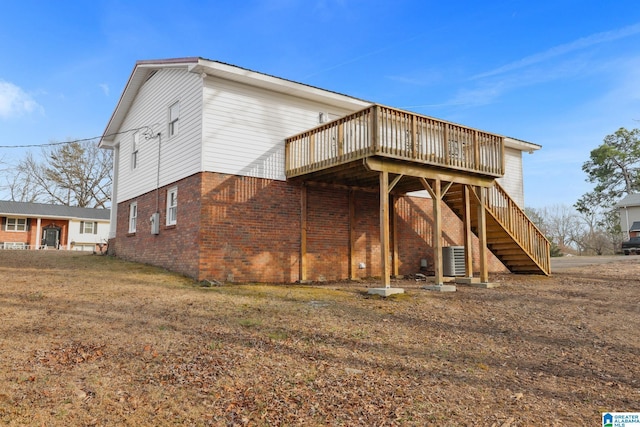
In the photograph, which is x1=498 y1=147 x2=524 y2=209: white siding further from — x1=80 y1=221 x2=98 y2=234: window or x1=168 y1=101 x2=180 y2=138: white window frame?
x1=80 y1=221 x2=98 y2=234: window

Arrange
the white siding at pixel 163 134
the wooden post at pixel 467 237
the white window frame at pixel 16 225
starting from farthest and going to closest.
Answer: the white window frame at pixel 16 225 → the wooden post at pixel 467 237 → the white siding at pixel 163 134

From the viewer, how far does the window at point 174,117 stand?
12.9m

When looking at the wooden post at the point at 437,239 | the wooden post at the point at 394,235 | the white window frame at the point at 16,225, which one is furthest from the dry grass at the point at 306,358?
the white window frame at the point at 16,225

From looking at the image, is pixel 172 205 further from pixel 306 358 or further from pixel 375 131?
pixel 306 358

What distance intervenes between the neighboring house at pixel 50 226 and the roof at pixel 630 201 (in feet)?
142

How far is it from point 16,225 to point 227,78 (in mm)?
30665

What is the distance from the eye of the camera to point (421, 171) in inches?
421

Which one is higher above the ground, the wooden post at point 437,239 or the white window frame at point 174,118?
the white window frame at point 174,118

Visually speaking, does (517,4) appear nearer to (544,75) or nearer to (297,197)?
(544,75)

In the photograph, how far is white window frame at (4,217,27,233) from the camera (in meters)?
33.2

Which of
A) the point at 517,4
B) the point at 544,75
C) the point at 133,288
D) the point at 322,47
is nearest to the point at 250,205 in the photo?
the point at 133,288

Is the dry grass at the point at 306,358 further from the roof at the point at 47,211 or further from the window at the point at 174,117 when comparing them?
the roof at the point at 47,211

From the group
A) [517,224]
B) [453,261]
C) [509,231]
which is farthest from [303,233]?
[517,224]

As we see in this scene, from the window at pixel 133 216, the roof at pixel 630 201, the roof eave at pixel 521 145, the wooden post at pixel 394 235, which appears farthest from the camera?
the roof at pixel 630 201
